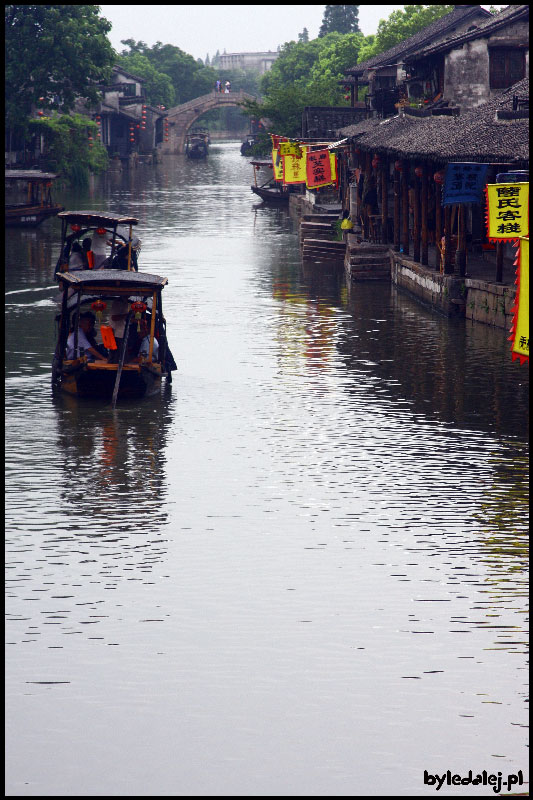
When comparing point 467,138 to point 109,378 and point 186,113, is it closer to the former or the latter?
point 109,378

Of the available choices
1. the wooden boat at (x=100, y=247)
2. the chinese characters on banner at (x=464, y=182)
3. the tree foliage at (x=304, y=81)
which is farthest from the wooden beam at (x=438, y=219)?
the tree foliage at (x=304, y=81)

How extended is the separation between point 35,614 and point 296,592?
2392 millimetres

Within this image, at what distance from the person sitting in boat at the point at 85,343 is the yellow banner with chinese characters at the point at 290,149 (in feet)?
75.0

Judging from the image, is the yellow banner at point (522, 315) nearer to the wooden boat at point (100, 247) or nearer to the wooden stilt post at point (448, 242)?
the wooden stilt post at point (448, 242)

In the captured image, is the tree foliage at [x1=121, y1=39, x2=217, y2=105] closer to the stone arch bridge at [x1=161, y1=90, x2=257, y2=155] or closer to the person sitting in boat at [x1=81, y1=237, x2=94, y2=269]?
the stone arch bridge at [x1=161, y1=90, x2=257, y2=155]

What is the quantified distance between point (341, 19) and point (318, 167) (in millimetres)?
96427

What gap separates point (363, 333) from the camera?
25.8 meters

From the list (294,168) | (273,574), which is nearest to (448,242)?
(273,574)

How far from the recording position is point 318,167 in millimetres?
39250

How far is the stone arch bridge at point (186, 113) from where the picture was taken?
120m

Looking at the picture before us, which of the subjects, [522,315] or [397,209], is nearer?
[522,315]

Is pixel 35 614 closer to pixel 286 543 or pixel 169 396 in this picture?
pixel 286 543

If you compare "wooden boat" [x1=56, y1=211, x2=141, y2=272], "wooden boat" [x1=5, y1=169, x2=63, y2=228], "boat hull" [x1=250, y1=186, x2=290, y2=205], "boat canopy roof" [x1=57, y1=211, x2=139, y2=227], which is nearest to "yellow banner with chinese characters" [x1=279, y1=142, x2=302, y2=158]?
"wooden boat" [x1=5, y1=169, x2=63, y2=228]

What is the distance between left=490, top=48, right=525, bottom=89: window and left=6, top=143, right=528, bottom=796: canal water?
15300mm
